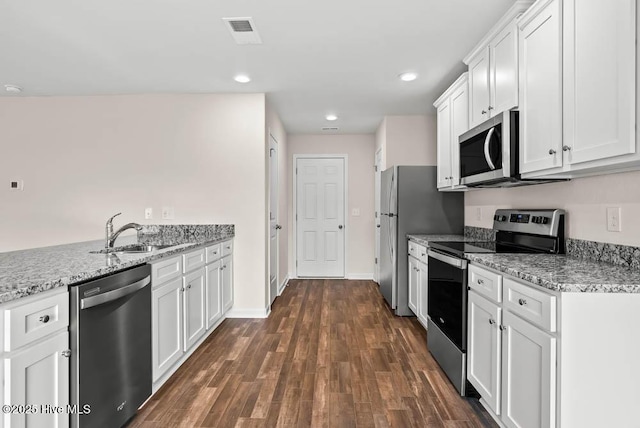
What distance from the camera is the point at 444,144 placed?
353cm

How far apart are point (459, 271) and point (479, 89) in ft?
4.43

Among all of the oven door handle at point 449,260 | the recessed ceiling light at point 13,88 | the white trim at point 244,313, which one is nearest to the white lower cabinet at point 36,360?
the oven door handle at point 449,260

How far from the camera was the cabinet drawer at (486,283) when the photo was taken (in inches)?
72.1

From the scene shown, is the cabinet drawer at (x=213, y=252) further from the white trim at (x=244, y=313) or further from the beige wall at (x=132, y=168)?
the white trim at (x=244, y=313)

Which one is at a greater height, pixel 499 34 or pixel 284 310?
pixel 499 34

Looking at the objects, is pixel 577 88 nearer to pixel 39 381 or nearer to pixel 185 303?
pixel 39 381

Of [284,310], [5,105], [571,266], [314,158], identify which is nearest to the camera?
[571,266]

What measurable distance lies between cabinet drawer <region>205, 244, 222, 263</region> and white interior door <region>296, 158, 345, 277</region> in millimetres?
2638

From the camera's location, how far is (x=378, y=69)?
3.22 meters

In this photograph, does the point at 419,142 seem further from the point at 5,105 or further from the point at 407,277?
the point at 5,105

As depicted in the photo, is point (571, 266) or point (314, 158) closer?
point (571, 266)

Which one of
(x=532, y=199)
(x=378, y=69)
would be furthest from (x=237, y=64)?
(x=532, y=199)

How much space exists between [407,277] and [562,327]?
8.49 ft

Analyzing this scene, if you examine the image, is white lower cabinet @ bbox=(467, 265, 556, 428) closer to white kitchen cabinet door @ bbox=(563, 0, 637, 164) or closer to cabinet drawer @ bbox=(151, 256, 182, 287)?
white kitchen cabinet door @ bbox=(563, 0, 637, 164)
